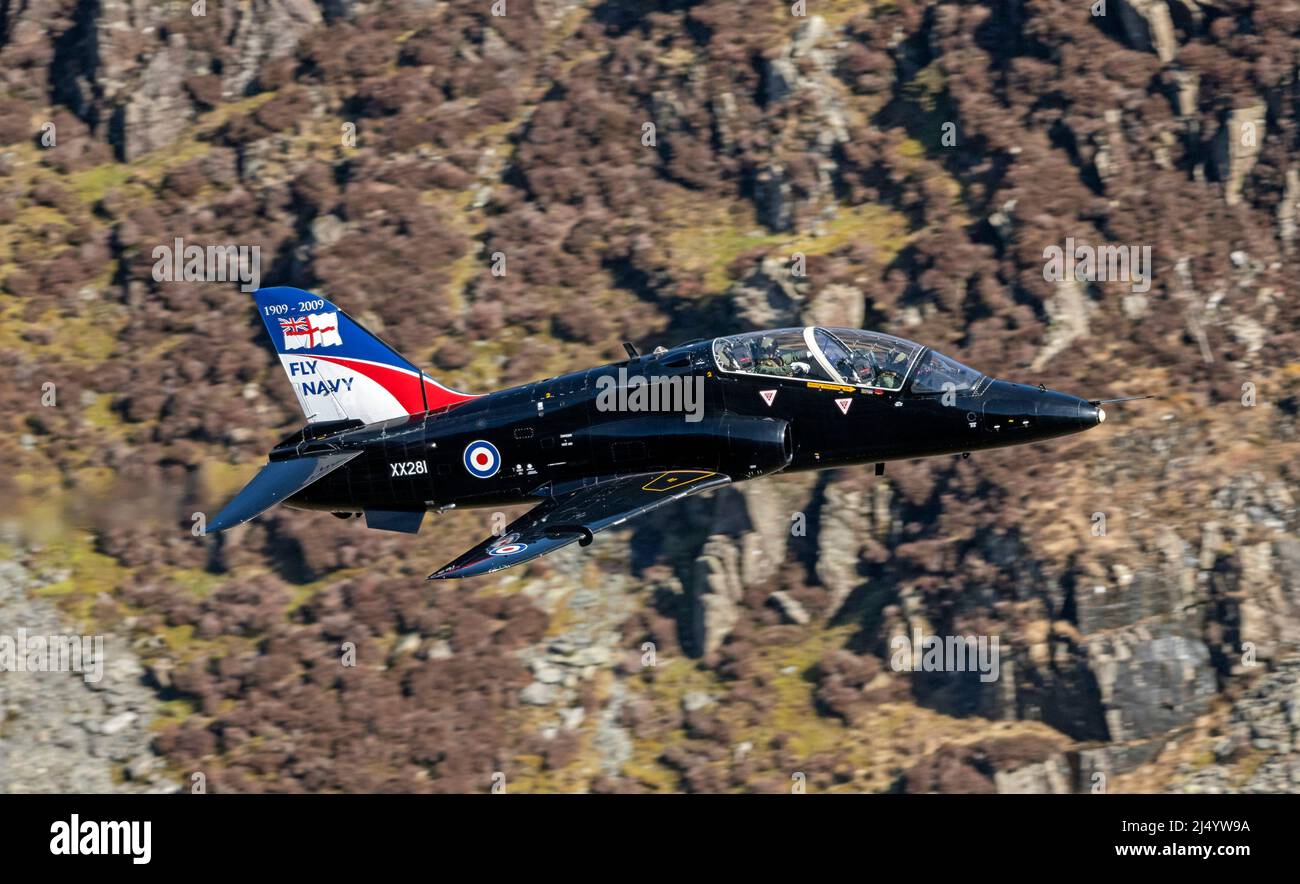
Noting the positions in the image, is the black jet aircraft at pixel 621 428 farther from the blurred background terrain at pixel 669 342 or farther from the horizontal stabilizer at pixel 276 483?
the blurred background terrain at pixel 669 342

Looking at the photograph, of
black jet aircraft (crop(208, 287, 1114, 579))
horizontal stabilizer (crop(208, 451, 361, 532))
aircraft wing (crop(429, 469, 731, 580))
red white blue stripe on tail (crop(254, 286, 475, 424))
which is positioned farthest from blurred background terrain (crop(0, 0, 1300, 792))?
aircraft wing (crop(429, 469, 731, 580))

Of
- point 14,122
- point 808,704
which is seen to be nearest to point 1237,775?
point 808,704

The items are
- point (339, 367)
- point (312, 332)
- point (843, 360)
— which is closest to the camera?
point (843, 360)

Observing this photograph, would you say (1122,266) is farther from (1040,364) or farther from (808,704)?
(808,704)

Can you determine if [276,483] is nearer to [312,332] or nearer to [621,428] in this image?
[312,332]

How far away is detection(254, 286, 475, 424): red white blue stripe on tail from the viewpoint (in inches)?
1190

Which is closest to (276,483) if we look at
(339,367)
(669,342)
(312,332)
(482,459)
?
(339,367)

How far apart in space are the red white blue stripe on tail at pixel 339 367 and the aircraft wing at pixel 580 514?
10.2ft

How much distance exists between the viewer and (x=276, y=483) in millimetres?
29391

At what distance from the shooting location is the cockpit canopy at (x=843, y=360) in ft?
90.3

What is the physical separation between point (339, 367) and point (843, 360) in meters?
9.07

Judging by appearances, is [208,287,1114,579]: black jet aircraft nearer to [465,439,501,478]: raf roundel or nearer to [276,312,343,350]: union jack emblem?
[465,439,501,478]: raf roundel

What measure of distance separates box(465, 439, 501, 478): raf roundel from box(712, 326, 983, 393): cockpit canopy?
4.15 metres

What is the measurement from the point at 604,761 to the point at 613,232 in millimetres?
17105
